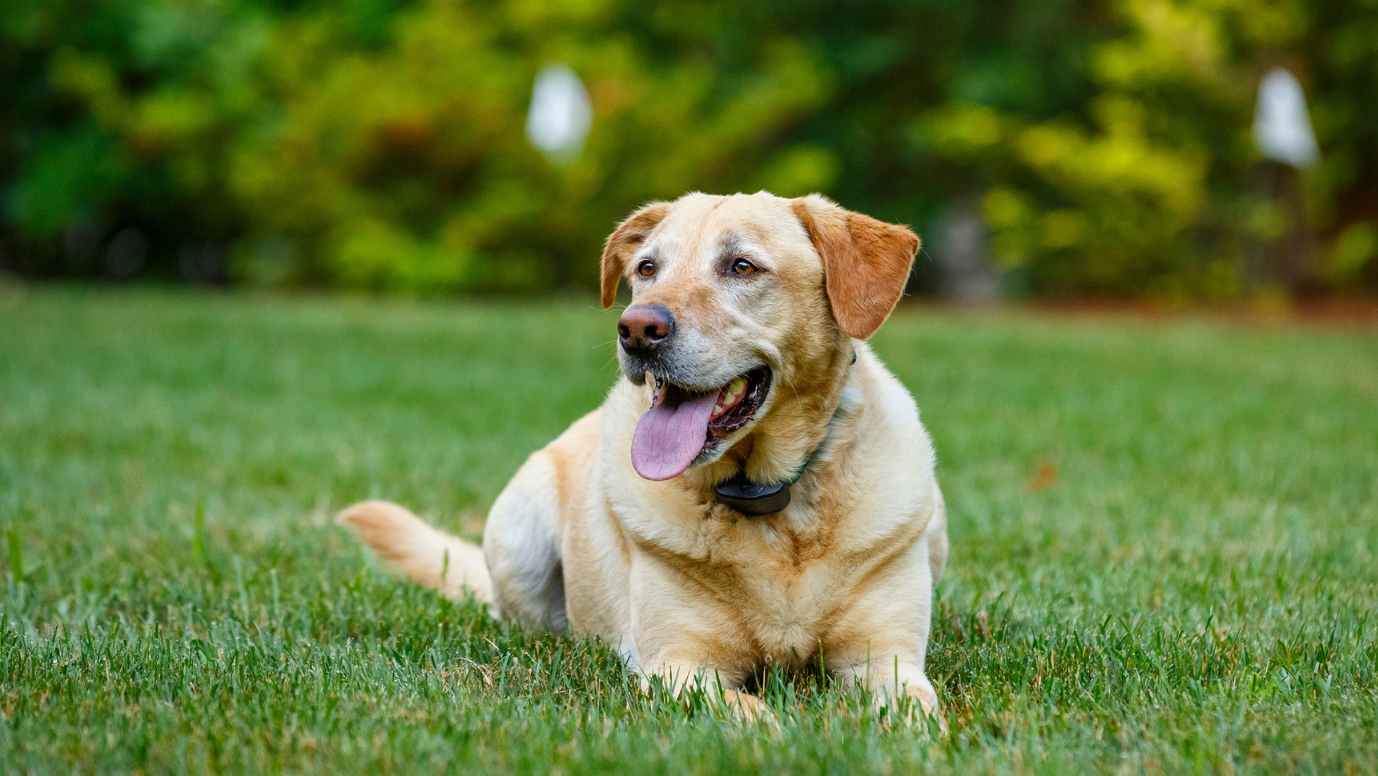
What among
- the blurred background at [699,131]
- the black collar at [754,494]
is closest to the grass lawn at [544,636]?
the black collar at [754,494]

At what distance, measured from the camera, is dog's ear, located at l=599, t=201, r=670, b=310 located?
3635mm

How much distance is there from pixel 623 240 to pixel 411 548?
1354mm

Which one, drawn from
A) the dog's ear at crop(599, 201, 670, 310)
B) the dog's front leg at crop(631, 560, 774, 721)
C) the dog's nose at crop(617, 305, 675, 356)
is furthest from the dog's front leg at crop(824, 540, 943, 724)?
the dog's ear at crop(599, 201, 670, 310)

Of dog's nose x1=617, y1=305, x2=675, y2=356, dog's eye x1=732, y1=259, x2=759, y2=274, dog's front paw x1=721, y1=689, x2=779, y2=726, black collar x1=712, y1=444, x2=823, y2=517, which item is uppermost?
dog's eye x1=732, y1=259, x2=759, y2=274

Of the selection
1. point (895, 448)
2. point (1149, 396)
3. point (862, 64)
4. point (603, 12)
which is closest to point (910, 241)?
point (895, 448)

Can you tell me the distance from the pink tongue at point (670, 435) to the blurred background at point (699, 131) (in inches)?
616

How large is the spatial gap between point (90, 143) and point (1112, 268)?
59.5 ft

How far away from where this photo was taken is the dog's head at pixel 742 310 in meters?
2.93

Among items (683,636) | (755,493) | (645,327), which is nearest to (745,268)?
(645,327)

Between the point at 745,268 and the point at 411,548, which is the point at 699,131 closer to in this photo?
the point at 411,548

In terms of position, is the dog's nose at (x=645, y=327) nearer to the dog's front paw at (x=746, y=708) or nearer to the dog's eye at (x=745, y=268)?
the dog's eye at (x=745, y=268)

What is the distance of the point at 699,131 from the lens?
65.7 feet

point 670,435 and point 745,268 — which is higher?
point 745,268

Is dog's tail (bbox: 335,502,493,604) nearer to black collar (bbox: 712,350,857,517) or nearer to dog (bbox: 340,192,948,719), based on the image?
dog (bbox: 340,192,948,719)
